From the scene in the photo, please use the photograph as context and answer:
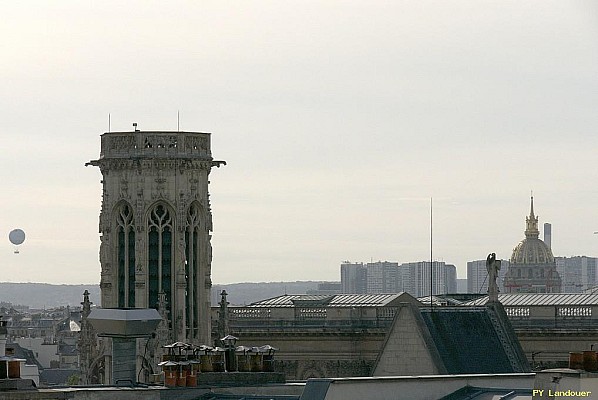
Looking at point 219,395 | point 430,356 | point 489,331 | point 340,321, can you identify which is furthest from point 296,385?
point 340,321

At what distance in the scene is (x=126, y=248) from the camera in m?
75.2

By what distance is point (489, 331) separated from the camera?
55656 mm

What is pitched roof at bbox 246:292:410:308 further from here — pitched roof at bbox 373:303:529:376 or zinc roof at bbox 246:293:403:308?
pitched roof at bbox 373:303:529:376

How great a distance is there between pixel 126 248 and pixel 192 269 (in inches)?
95.9

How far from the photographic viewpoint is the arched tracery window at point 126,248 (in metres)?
75.2

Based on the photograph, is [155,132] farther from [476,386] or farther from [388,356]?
[476,386]

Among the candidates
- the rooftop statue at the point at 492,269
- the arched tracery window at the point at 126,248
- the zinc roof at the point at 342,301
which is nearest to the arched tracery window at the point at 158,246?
the arched tracery window at the point at 126,248

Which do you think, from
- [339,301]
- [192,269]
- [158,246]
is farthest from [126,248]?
[339,301]

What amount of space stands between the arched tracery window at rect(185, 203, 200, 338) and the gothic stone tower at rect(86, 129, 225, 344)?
59 mm

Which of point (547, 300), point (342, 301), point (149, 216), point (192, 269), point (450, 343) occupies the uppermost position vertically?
point (149, 216)

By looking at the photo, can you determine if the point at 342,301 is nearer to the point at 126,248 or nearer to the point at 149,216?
the point at 149,216

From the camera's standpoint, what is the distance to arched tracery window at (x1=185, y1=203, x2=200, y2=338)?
7588 centimetres

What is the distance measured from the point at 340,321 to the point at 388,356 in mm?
29856

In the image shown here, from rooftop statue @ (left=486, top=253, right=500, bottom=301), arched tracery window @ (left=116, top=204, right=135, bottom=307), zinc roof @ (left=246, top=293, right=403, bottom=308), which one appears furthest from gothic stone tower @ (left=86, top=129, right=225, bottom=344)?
rooftop statue @ (left=486, top=253, right=500, bottom=301)
